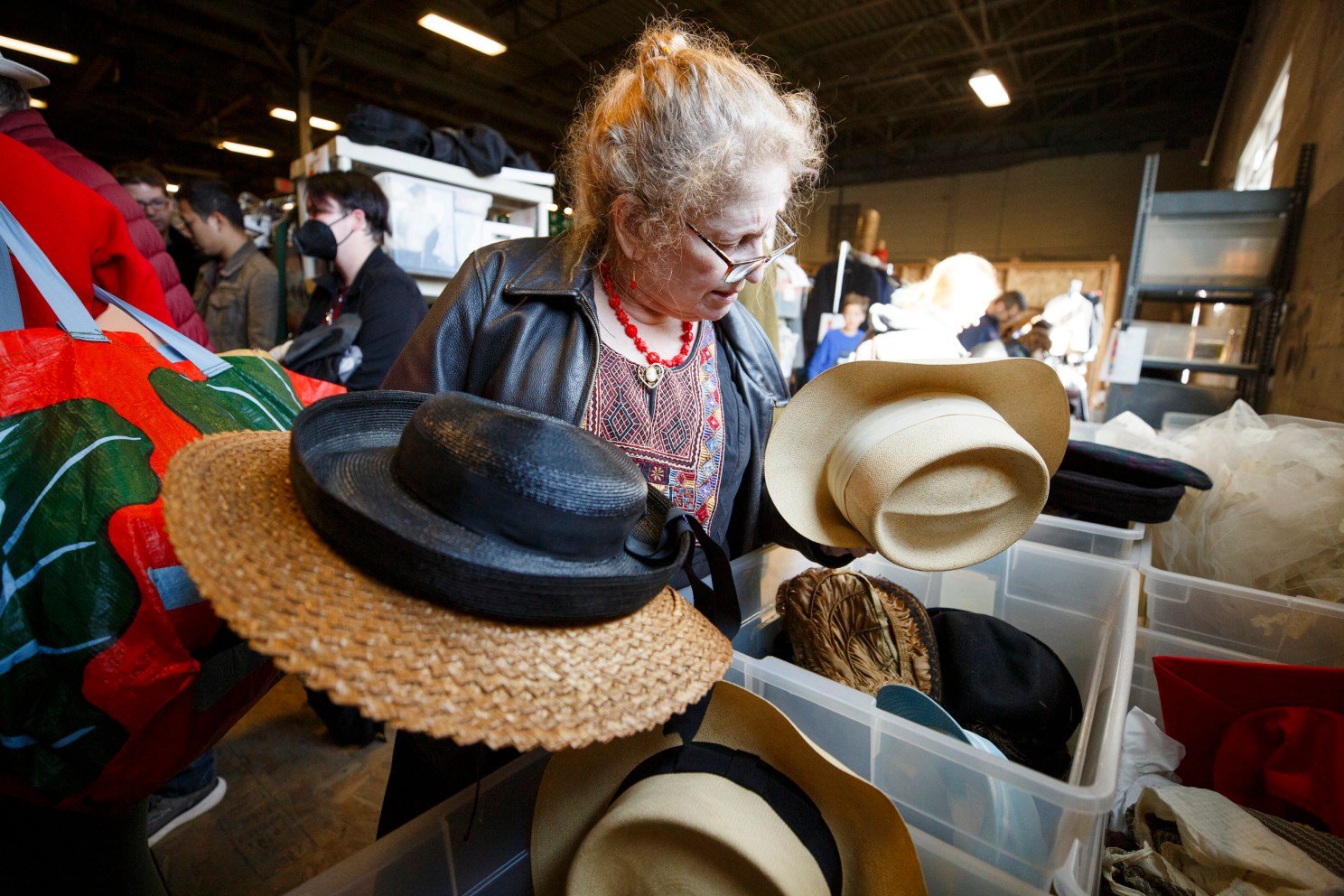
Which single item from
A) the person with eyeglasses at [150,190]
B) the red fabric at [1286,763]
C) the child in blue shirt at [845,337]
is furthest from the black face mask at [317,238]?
the child in blue shirt at [845,337]

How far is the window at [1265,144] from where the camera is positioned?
3590mm

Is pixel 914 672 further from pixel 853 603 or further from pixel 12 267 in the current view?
pixel 12 267

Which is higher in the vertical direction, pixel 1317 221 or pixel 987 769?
pixel 1317 221

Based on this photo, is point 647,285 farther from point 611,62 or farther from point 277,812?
point 611,62

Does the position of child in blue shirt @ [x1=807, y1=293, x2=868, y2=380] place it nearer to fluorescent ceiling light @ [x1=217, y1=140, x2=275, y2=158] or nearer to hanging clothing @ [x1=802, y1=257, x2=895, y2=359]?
hanging clothing @ [x1=802, y1=257, x2=895, y2=359]

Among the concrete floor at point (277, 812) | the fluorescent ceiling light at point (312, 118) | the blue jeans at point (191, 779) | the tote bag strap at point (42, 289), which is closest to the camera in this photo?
the tote bag strap at point (42, 289)

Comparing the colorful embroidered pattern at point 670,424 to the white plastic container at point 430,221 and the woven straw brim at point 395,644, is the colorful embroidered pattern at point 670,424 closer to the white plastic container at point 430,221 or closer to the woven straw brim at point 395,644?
the woven straw brim at point 395,644

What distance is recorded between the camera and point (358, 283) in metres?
2.21

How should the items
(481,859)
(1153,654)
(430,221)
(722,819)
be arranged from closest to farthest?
1. (722,819)
2. (481,859)
3. (1153,654)
4. (430,221)

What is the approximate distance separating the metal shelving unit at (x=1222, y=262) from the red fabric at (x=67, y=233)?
3.62m

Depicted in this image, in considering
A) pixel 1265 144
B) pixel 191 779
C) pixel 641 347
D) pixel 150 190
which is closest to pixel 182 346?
pixel 641 347

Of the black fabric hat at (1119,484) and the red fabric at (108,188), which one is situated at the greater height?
the red fabric at (108,188)

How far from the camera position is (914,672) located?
0.97 m

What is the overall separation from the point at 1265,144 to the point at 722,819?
5708 mm
